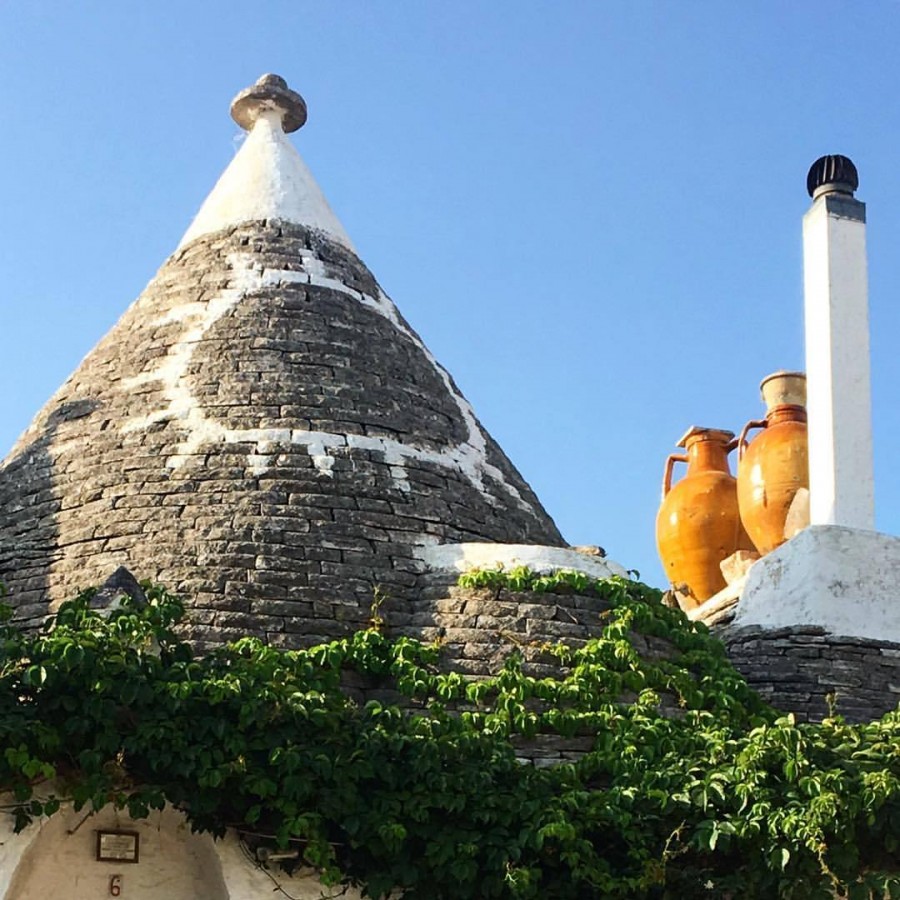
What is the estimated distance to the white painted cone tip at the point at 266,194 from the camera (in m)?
11.8

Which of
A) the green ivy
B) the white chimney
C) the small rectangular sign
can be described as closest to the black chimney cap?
the white chimney

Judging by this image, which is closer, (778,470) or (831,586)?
(831,586)

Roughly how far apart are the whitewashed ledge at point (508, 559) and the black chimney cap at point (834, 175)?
4.63m

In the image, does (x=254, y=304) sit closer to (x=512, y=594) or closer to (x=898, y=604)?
(x=512, y=594)

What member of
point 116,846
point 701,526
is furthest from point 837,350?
point 116,846

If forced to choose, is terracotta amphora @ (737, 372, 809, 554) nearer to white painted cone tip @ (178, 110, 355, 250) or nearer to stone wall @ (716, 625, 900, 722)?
stone wall @ (716, 625, 900, 722)

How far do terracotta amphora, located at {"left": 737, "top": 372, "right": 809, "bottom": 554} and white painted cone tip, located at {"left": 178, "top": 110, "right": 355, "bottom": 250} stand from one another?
183 inches

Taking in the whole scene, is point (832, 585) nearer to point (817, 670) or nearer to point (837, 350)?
point (817, 670)

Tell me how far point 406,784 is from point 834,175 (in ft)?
22.6

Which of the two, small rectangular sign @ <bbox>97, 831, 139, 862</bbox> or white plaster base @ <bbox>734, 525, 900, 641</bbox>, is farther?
white plaster base @ <bbox>734, 525, 900, 641</bbox>

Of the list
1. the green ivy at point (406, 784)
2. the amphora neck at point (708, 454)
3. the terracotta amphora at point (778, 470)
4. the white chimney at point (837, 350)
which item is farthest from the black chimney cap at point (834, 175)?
the green ivy at point (406, 784)

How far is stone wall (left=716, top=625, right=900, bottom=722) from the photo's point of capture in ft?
35.6

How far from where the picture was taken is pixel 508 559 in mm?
9539

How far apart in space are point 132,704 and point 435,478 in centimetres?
283
